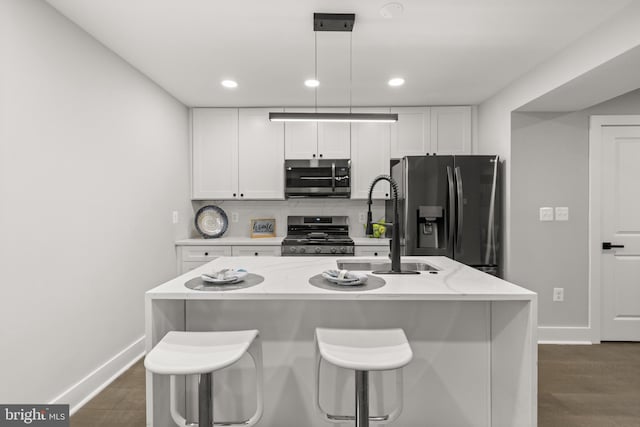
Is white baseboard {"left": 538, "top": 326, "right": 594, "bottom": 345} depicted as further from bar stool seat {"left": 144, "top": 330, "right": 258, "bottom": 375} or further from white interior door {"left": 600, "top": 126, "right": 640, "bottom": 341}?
bar stool seat {"left": 144, "top": 330, "right": 258, "bottom": 375}

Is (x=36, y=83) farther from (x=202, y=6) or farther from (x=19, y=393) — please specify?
(x=19, y=393)

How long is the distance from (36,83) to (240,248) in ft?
7.20

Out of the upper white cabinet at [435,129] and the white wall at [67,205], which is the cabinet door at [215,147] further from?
the upper white cabinet at [435,129]

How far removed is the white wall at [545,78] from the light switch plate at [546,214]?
309 millimetres

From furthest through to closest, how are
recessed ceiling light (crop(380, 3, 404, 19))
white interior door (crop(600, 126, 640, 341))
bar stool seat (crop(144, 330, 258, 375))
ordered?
white interior door (crop(600, 126, 640, 341)) → recessed ceiling light (crop(380, 3, 404, 19)) → bar stool seat (crop(144, 330, 258, 375))

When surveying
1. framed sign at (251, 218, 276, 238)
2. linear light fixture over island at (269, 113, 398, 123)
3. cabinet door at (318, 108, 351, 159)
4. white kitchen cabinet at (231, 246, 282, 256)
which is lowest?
white kitchen cabinet at (231, 246, 282, 256)

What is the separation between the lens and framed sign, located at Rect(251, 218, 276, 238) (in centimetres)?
404

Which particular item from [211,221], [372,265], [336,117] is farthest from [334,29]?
[211,221]

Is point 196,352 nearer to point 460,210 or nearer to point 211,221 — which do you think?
point 460,210

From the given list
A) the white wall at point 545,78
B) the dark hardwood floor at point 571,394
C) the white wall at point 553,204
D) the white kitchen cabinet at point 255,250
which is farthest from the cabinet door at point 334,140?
the dark hardwood floor at point 571,394

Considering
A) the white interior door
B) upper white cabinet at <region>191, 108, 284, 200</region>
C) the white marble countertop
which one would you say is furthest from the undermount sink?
the white interior door

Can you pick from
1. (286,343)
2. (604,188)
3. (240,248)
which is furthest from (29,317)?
(604,188)

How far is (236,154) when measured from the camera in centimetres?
385

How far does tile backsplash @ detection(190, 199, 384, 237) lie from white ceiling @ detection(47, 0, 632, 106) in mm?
1348
